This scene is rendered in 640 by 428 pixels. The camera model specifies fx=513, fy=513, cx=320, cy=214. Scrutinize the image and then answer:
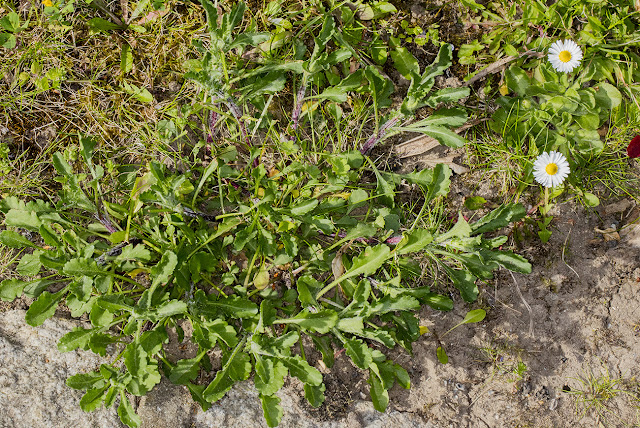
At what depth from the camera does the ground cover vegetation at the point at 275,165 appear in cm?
268

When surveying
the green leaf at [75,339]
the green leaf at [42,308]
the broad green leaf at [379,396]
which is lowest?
the broad green leaf at [379,396]

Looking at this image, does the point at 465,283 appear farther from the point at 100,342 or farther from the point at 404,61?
the point at 100,342

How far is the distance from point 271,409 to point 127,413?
727mm


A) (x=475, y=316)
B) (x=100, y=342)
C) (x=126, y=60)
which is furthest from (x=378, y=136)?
(x=100, y=342)

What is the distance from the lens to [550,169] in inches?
119

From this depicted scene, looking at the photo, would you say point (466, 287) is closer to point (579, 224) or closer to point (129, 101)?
point (579, 224)

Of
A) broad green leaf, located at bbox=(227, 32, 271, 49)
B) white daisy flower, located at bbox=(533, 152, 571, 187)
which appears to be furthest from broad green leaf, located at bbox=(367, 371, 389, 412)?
broad green leaf, located at bbox=(227, 32, 271, 49)

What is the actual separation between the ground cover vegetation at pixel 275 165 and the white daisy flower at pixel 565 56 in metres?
0.02

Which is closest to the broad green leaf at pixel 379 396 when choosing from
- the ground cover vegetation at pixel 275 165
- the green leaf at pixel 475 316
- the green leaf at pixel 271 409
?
Answer: the ground cover vegetation at pixel 275 165

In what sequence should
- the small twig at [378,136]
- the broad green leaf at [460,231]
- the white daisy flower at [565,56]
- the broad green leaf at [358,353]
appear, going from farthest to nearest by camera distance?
the white daisy flower at [565,56]
the small twig at [378,136]
the broad green leaf at [460,231]
the broad green leaf at [358,353]

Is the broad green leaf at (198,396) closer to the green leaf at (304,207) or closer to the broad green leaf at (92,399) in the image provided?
the broad green leaf at (92,399)

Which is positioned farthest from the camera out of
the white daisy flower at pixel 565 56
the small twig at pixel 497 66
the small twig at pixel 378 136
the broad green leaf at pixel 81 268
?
the small twig at pixel 497 66

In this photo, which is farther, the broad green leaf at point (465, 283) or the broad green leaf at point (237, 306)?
the broad green leaf at point (465, 283)

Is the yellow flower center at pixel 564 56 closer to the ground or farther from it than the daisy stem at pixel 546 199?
farther from it
